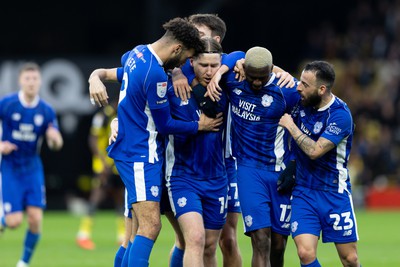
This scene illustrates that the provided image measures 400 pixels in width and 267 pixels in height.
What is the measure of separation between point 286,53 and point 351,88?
280 centimetres

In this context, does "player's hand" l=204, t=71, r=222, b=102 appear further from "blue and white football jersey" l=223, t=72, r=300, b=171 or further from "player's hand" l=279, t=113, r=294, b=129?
"player's hand" l=279, t=113, r=294, b=129

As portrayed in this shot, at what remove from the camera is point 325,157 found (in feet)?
33.1

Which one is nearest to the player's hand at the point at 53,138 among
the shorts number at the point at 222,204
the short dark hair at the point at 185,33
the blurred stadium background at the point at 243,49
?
the shorts number at the point at 222,204

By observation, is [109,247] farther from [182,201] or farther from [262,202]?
[182,201]

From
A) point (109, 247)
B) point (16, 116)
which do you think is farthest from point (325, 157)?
point (109, 247)

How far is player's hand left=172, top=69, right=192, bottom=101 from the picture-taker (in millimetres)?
9836

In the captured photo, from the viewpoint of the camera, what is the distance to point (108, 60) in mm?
24188

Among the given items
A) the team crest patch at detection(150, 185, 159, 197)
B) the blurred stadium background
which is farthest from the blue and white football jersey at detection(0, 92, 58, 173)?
the blurred stadium background

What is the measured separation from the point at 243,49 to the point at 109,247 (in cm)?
1264

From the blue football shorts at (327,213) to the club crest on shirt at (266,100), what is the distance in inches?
36.1

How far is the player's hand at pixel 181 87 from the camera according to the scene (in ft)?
32.3

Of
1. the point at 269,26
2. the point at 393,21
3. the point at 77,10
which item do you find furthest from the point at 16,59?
the point at 393,21

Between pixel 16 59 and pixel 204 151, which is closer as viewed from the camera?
pixel 204 151

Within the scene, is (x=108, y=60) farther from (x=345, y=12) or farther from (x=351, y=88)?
(x=345, y=12)
